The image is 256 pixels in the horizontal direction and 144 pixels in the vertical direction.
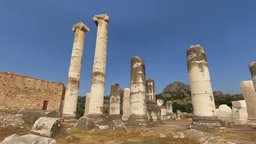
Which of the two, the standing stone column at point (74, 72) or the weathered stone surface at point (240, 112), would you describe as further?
the weathered stone surface at point (240, 112)

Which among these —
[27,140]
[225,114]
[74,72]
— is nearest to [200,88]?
[27,140]

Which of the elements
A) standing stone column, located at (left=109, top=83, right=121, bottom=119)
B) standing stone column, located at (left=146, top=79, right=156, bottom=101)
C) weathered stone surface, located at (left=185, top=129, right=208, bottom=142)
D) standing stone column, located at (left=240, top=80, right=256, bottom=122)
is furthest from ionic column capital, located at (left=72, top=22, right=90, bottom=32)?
standing stone column, located at (left=240, top=80, right=256, bottom=122)

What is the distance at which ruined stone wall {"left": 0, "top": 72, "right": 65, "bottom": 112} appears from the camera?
21.6 meters

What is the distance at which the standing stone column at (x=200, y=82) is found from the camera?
12.2 meters

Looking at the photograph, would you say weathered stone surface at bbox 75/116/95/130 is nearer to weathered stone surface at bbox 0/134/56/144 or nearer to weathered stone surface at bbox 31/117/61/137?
weathered stone surface at bbox 31/117/61/137

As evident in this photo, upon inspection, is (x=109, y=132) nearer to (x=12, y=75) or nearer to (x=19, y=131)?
(x=19, y=131)

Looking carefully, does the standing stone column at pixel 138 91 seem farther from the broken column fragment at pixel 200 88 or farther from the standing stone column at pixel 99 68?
the broken column fragment at pixel 200 88

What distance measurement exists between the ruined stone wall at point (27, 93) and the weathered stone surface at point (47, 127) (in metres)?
15.2

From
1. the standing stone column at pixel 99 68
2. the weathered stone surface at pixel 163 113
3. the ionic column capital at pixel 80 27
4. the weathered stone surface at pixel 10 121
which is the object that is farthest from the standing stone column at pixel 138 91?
the weathered stone surface at pixel 163 113

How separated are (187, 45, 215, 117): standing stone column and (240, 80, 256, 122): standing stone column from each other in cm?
723

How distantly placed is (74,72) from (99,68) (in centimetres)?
357

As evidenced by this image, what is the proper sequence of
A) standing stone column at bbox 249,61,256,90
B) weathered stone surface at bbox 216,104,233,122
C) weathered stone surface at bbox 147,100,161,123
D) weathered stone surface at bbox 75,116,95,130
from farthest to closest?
weathered stone surface at bbox 216,104,233,122, weathered stone surface at bbox 147,100,161,123, standing stone column at bbox 249,61,256,90, weathered stone surface at bbox 75,116,95,130

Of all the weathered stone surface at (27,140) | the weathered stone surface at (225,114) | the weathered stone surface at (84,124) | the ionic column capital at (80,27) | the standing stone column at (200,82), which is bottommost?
the weathered stone surface at (27,140)

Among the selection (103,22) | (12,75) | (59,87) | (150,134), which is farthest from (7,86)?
(150,134)
